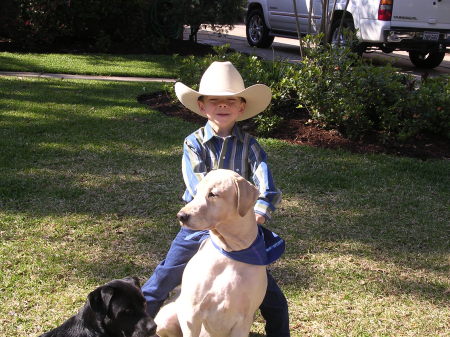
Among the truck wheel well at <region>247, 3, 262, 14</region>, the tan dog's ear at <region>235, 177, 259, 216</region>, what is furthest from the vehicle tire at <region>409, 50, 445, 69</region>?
the tan dog's ear at <region>235, 177, 259, 216</region>

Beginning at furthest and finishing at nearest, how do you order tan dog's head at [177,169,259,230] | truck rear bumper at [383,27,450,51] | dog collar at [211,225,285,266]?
truck rear bumper at [383,27,450,51]
dog collar at [211,225,285,266]
tan dog's head at [177,169,259,230]

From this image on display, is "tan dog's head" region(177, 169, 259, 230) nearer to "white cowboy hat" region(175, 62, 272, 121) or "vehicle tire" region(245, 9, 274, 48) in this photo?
"white cowboy hat" region(175, 62, 272, 121)

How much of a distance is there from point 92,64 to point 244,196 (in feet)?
34.0

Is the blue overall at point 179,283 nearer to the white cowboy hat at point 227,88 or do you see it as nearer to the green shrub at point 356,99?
the white cowboy hat at point 227,88

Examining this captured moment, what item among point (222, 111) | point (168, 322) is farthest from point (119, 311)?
point (222, 111)

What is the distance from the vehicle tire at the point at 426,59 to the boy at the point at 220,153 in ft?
40.2

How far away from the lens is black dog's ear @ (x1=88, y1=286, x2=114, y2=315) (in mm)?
3131

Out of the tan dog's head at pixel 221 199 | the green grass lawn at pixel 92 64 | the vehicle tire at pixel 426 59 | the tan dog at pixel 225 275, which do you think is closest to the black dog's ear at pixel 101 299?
the tan dog at pixel 225 275

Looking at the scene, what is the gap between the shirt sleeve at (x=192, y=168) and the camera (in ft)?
11.1

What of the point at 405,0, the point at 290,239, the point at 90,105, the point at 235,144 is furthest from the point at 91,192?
the point at 405,0

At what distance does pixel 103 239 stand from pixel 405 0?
401 inches

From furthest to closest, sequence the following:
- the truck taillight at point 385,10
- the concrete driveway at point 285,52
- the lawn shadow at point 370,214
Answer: the concrete driveway at point 285,52 → the truck taillight at point 385,10 → the lawn shadow at point 370,214

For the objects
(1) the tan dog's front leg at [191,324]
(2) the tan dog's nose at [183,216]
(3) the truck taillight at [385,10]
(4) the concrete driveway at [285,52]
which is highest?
(3) the truck taillight at [385,10]

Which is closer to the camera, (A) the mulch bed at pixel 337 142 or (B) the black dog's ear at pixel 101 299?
(B) the black dog's ear at pixel 101 299
